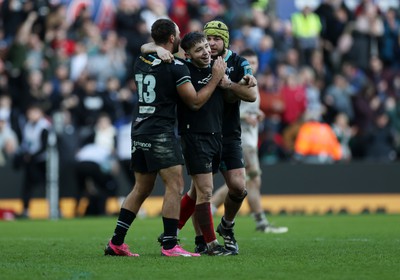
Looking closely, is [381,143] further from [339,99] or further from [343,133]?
[339,99]

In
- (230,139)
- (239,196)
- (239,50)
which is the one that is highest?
(239,50)

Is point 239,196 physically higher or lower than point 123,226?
higher

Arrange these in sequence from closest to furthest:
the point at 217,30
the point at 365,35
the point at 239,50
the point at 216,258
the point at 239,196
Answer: the point at 216,258 < the point at 217,30 < the point at 239,196 < the point at 239,50 < the point at 365,35

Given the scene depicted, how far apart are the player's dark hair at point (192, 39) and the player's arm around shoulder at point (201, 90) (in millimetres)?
290

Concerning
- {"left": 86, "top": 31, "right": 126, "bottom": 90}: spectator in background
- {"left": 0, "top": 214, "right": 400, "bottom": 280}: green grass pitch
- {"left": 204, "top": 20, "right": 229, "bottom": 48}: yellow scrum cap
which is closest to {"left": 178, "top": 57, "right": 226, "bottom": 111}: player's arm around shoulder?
{"left": 204, "top": 20, "right": 229, "bottom": 48}: yellow scrum cap

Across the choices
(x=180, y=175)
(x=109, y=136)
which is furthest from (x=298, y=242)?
(x=109, y=136)

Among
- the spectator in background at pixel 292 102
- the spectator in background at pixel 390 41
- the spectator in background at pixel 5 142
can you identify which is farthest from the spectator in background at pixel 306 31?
the spectator in background at pixel 5 142

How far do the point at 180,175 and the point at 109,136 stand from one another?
1052cm

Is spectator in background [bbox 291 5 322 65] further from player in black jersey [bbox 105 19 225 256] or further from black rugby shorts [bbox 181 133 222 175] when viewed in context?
player in black jersey [bbox 105 19 225 256]

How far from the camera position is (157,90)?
10297 mm

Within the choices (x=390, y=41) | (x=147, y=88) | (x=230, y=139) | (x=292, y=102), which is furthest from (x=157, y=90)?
(x=390, y=41)

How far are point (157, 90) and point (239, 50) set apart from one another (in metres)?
13.0

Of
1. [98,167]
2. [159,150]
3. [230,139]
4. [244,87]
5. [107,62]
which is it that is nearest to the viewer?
[159,150]

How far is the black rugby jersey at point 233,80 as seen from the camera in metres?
11.0
